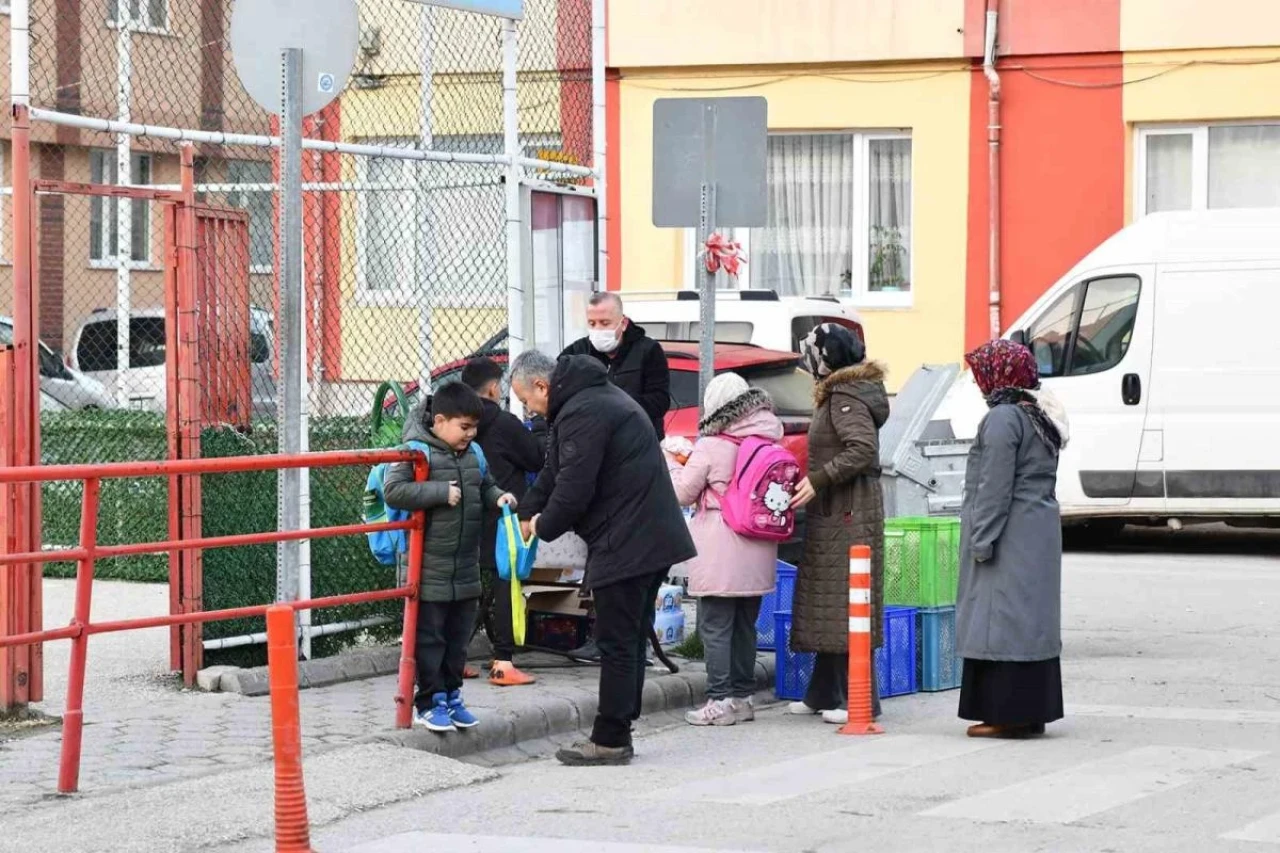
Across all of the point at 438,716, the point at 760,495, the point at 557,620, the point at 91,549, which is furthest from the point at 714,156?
the point at 91,549

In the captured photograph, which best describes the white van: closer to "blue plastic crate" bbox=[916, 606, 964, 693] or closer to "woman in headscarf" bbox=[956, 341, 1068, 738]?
"blue plastic crate" bbox=[916, 606, 964, 693]

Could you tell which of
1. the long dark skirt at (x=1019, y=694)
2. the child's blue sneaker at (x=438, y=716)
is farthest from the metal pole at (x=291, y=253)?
the long dark skirt at (x=1019, y=694)

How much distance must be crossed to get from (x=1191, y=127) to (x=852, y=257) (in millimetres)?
3747

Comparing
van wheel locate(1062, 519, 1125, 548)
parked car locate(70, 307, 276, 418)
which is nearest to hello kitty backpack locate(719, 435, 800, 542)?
parked car locate(70, 307, 276, 418)

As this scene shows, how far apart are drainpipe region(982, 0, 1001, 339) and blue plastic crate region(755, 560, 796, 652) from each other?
11.5 meters

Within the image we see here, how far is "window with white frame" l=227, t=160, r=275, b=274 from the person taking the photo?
12836 millimetres

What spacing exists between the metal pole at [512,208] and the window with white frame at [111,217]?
339 inches

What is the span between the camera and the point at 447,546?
8680 millimetres

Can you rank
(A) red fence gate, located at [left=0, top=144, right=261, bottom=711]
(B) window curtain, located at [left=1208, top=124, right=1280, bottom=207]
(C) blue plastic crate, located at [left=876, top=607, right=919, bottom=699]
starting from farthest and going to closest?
(B) window curtain, located at [left=1208, top=124, right=1280, bottom=207] → (C) blue plastic crate, located at [left=876, top=607, right=919, bottom=699] → (A) red fence gate, located at [left=0, top=144, right=261, bottom=711]

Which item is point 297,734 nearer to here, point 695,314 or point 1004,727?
point 1004,727

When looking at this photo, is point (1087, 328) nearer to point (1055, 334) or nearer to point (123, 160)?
point (1055, 334)

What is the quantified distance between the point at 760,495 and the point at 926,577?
1.46 metres

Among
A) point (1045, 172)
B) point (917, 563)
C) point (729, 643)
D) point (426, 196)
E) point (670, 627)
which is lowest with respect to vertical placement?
point (670, 627)

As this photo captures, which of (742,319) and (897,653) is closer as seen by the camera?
(897,653)
